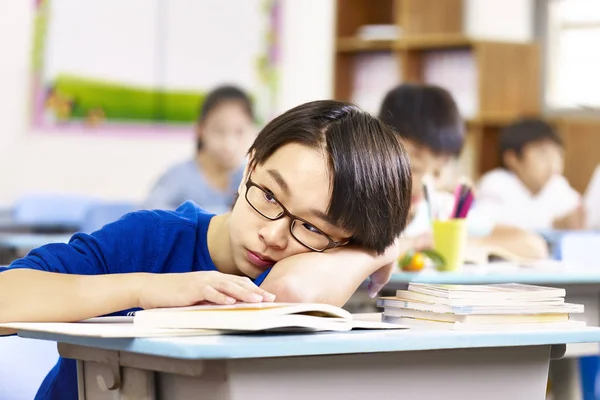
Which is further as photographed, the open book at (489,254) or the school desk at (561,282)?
the open book at (489,254)

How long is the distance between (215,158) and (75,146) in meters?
1.28

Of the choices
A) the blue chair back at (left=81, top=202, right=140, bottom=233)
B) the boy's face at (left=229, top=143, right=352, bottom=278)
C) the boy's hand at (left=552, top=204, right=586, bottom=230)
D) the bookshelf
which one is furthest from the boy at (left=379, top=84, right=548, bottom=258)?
the bookshelf

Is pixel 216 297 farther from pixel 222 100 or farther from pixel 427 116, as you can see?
pixel 222 100

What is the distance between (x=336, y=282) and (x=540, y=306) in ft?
0.96

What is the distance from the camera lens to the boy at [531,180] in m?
5.96

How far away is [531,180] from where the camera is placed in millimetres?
6258

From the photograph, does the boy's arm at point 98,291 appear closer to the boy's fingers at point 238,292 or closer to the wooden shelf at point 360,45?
the boy's fingers at point 238,292

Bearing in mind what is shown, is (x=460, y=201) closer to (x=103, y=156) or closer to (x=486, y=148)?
(x=103, y=156)

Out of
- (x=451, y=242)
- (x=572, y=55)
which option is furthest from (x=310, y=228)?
(x=572, y=55)

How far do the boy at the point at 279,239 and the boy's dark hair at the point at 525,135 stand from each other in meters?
4.73

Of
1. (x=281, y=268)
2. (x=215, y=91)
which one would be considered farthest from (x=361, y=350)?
(x=215, y=91)

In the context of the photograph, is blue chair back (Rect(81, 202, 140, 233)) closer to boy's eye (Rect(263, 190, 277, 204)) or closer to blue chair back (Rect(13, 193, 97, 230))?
blue chair back (Rect(13, 193, 97, 230))

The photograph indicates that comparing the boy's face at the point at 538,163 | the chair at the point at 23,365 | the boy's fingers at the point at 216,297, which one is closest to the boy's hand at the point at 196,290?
the boy's fingers at the point at 216,297

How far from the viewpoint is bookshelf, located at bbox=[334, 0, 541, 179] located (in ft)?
22.7
